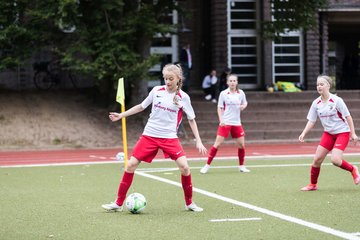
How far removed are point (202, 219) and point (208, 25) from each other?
2715 cm

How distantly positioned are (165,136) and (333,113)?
3.26 metres

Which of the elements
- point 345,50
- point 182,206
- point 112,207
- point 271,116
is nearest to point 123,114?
point 112,207

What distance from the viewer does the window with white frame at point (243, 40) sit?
120 ft

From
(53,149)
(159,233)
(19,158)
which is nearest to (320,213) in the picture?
(159,233)

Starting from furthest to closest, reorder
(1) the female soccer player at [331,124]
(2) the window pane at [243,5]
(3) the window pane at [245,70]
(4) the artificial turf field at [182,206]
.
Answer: (3) the window pane at [245,70] → (2) the window pane at [243,5] → (1) the female soccer player at [331,124] → (4) the artificial turf field at [182,206]

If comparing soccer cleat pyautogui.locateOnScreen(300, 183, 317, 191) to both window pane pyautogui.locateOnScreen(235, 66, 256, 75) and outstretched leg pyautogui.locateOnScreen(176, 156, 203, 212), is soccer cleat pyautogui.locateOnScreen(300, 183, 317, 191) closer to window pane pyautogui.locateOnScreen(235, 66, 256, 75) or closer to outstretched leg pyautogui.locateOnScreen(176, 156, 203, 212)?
outstretched leg pyautogui.locateOnScreen(176, 156, 203, 212)

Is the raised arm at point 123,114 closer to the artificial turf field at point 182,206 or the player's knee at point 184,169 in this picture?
the player's knee at point 184,169

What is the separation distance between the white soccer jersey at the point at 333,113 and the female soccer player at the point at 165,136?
280 centimetres

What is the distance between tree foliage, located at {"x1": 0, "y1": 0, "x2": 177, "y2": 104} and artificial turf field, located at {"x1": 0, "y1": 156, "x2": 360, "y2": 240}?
8791 millimetres

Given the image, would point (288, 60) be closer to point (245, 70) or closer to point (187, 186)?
point (245, 70)

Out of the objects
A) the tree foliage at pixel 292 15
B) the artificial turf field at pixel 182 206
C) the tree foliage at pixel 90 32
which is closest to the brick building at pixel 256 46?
the tree foliage at pixel 292 15

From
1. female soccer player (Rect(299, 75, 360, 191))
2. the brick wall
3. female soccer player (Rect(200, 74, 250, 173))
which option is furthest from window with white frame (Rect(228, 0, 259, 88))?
female soccer player (Rect(299, 75, 360, 191))

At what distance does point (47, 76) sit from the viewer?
32.6 meters

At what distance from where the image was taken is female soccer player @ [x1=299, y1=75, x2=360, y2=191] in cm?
1242
